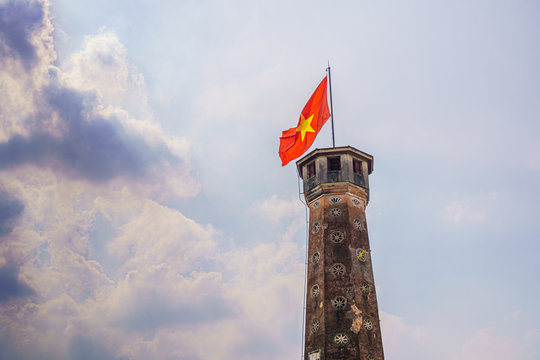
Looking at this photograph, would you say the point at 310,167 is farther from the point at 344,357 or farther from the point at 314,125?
the point at 344,357

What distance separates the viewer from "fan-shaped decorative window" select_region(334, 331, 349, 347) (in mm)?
39656

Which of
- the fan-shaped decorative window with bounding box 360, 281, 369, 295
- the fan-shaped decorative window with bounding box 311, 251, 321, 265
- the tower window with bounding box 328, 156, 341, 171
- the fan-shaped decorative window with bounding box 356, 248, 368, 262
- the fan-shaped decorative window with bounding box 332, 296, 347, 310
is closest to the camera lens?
the fan-shaped decorative window with bounding box 332, 296, 347, 310

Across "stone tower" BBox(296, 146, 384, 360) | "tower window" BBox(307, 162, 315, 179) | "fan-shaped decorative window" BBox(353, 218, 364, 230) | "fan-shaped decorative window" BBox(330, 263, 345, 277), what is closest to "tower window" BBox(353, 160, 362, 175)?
"stone tower" BBox(296, 146, 384, 360)

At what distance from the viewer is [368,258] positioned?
147ft

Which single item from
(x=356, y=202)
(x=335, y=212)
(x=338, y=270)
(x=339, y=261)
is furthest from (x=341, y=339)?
(x=356, y=202)

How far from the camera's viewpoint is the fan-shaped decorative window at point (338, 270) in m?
43.0

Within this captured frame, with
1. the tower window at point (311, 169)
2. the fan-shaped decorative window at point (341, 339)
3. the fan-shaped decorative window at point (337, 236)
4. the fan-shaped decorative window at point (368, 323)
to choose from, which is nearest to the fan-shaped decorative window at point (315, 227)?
the fan-shaped decorative window at point (337, 236)

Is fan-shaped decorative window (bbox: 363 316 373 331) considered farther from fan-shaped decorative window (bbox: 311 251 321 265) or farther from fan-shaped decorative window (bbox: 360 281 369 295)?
fan-shaped decorative window (bbox: 311 251 321 265)

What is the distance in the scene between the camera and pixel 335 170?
48031 millimetres

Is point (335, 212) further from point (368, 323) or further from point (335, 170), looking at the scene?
point (368, 323)

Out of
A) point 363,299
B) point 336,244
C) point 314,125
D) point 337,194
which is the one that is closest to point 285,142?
point 314,125

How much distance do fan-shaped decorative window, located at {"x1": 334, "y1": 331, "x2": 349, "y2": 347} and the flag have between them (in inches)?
569

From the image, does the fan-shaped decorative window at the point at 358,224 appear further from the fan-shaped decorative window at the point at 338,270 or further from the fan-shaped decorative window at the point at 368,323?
the fan-shaped decorative window at the point at 368,323

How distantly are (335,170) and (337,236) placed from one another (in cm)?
634
